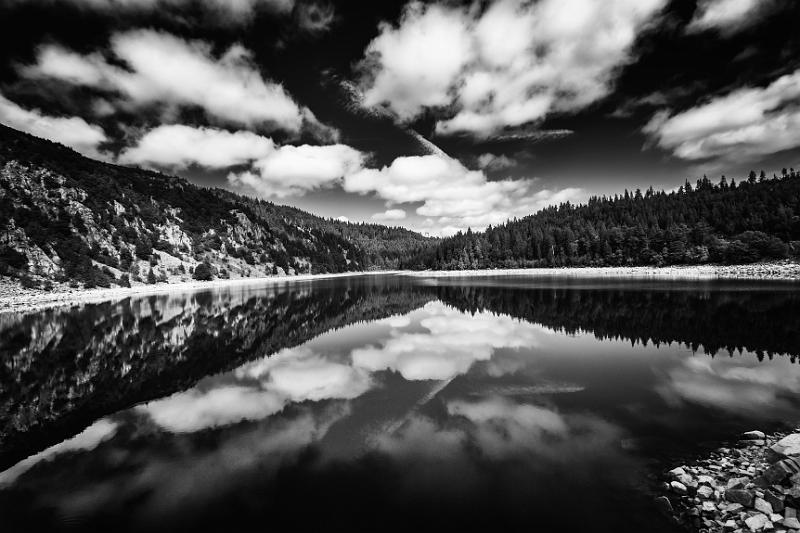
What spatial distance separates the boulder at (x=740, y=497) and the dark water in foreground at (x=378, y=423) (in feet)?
3.93

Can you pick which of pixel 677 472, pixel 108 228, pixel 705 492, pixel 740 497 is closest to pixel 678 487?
pixel 705 492

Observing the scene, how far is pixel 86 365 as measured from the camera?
17188 millimetres

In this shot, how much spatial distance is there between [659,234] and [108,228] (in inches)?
6075

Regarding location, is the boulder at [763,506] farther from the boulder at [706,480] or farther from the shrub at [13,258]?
the shrub at [13,258]

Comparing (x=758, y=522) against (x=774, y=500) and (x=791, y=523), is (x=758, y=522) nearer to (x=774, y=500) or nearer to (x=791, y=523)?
(x=791, y=523)

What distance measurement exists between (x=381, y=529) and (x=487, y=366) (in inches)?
412

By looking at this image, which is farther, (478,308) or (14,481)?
(478,308)

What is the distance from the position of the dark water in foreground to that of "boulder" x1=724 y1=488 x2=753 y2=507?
1.20 metres

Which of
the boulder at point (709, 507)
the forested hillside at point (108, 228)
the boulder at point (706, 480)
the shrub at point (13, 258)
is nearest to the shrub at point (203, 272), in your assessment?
the forested hillside at point (108, 228)

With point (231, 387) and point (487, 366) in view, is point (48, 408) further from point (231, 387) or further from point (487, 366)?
point (487, 366)

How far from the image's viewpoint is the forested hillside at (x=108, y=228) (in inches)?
2694

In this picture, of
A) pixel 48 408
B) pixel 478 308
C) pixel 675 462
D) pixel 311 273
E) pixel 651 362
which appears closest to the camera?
pixel 675 462

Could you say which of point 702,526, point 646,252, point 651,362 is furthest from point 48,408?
point 646,252

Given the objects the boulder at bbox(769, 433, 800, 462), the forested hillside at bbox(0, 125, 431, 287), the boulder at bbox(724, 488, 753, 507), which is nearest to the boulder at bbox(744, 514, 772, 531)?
the boulder at bbox(724, 488, 753, 507)
